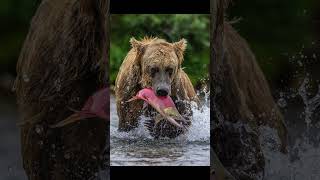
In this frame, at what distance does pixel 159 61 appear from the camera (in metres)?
9.08

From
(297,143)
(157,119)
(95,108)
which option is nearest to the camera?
(95,108)

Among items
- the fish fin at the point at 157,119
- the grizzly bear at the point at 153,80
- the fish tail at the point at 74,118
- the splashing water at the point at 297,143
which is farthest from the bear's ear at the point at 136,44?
the splashing water at the point at 297,143

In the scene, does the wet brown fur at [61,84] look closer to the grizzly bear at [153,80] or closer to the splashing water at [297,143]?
the grizzly bear at [153,80]

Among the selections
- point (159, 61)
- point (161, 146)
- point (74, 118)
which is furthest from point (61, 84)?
point (161, 146)

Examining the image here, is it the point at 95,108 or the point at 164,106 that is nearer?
the point at 95,108

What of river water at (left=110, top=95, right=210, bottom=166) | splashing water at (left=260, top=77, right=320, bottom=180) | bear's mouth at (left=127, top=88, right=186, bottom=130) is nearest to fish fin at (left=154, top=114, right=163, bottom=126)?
bear's mouth at (left=127, top=88, right=186, bottom=130)

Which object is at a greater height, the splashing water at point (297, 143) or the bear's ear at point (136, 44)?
the bear's ear at point (136, 44)

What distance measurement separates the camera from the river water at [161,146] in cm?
891

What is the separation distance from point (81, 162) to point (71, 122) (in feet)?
1.42

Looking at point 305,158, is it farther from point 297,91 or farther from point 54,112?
point 54,112

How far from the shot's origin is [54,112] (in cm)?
891

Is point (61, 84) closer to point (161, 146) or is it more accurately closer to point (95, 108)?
point (95, 108)

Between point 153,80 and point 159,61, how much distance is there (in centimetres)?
21

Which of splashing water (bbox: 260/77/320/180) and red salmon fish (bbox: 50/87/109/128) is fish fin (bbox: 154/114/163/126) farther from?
splashing water (bbox: 260/77/320/180)
